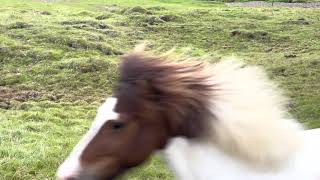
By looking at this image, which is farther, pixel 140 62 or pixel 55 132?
pixel 55 132

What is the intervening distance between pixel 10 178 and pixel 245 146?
5964 mm

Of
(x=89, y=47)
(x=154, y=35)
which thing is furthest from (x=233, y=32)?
(x=89, y=47)

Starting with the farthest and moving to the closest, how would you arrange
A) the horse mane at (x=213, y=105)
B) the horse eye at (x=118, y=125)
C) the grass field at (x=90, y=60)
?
the grass field at (x=90, y=60) → the horse eye at (x=118, y=125) → the horse mane at (x=213, y=105)

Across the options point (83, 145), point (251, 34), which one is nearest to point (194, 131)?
point (83, 145)

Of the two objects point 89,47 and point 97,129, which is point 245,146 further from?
point 89,47

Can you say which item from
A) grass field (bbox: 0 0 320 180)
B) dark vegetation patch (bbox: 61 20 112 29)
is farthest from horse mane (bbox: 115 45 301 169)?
dark vegetation patch (bbox: 61 20 112 29)

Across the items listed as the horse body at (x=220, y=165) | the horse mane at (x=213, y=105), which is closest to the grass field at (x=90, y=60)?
the horse mane at (x=213, y=105)

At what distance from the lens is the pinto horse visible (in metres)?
3.59

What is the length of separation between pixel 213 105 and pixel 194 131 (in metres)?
0.18

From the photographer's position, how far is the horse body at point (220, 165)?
11.8 feet

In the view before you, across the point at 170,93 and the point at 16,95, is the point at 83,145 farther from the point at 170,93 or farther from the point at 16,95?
the point at 16,95

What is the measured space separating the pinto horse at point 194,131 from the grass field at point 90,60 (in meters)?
0.88

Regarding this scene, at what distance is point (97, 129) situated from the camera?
3.75 m

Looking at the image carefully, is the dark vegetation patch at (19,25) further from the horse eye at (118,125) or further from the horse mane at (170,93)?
the horse eye at (118,125)
